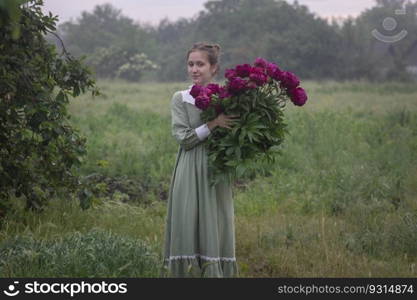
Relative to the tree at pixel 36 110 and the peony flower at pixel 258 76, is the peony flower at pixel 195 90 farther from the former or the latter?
the tree at pixel 36 110

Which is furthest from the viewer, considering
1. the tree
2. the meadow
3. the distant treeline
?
the distant treeline

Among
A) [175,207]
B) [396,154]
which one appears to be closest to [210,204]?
[175,207]

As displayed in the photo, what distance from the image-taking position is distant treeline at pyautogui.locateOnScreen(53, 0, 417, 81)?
28.8 meters

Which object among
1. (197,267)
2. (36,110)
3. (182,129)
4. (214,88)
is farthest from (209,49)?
(197,267)

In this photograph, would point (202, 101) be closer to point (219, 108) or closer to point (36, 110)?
point (219, 108)

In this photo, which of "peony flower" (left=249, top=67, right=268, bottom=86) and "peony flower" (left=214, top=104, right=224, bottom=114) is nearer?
"peony flower" (left=249, top=67, right=268, bottom=86)

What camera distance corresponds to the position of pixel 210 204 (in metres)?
4.22

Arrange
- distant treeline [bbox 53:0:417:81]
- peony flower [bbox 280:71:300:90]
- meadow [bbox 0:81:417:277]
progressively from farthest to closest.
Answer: distant treeline [bbox 53:0:417:81] < meadow [bbox 0:81:417:277] < peony flower [bbox 280:71:300:90]

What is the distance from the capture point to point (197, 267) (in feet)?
14.0

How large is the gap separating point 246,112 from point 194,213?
0.80 m

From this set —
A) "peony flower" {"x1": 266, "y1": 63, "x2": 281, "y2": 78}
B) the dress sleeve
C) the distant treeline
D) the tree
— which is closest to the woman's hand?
the dress sleeve

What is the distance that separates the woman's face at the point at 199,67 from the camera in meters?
4.28

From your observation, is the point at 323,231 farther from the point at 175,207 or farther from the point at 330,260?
the point at 175,207

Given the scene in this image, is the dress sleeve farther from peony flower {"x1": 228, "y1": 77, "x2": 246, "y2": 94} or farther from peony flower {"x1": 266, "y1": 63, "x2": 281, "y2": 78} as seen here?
peony flower {"x1": 266, "y1": 63, "x2": 281, "y2": 78}
